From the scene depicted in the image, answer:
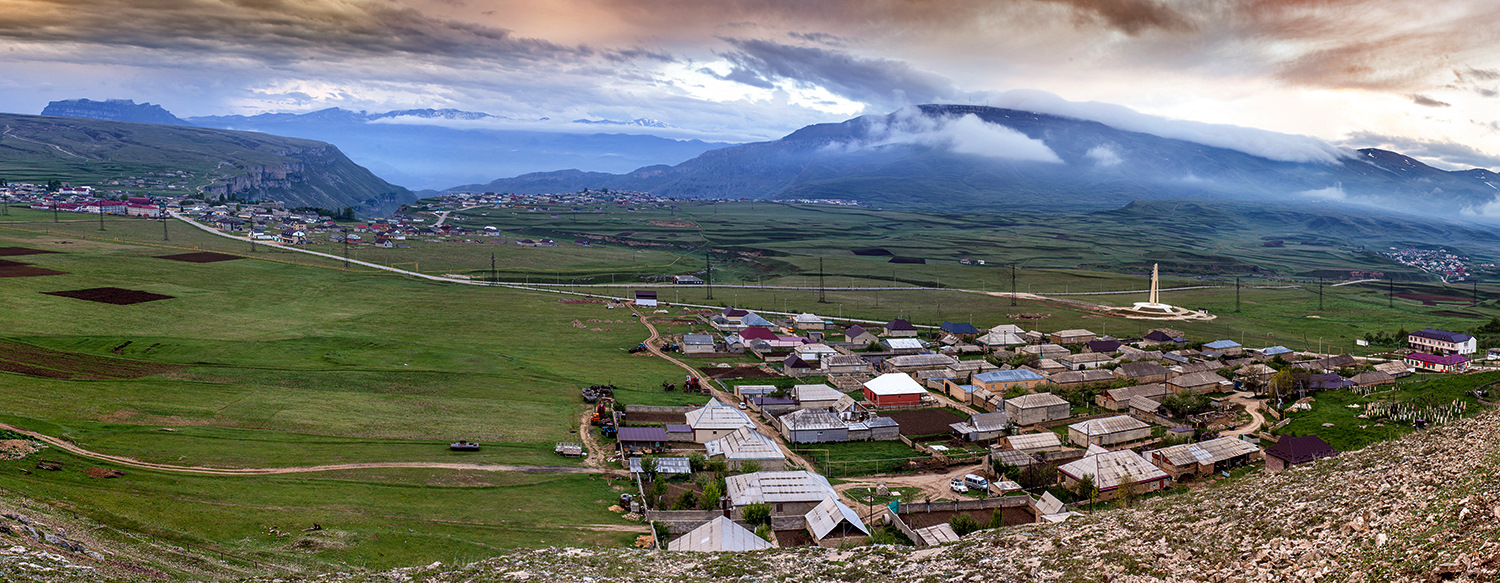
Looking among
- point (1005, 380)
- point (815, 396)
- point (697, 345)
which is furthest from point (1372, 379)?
point (697, 345)

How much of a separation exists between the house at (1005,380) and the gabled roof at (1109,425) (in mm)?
9458

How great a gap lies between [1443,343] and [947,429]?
63.4m

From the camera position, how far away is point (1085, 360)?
74000 mm

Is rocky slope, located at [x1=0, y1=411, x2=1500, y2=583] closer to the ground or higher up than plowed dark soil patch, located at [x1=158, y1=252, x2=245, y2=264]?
closer to the ground

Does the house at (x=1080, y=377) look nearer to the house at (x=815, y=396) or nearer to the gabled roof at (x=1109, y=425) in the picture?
the gabled roof at (x=1109, y=425)

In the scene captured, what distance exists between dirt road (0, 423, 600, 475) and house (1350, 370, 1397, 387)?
61296 millimetres

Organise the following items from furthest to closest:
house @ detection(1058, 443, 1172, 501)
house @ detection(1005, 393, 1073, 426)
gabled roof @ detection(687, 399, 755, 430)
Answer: house @ detection(1005, 393, 1073, 426)
gabled roof @ detection(687, 399, 755, 430)
house @ detection(1058, 443, 1172, 501)

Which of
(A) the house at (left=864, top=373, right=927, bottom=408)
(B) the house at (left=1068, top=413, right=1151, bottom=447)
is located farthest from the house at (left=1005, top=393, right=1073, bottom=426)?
(A) the house at (left=864, top=373, right=927, bottom=408)

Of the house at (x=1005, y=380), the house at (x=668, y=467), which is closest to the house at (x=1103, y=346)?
the house at (x=1005, y=380)

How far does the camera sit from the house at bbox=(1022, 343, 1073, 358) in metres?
76.1

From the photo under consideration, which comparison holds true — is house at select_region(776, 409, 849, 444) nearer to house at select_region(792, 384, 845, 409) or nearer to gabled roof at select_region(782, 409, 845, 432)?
gabled roof at select_region(782, 409, 845, 432)

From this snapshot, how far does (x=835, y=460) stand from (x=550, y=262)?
114 metres

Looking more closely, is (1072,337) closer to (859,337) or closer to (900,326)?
(900,326)

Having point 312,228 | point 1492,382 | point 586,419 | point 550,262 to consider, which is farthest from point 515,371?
point 312,228
